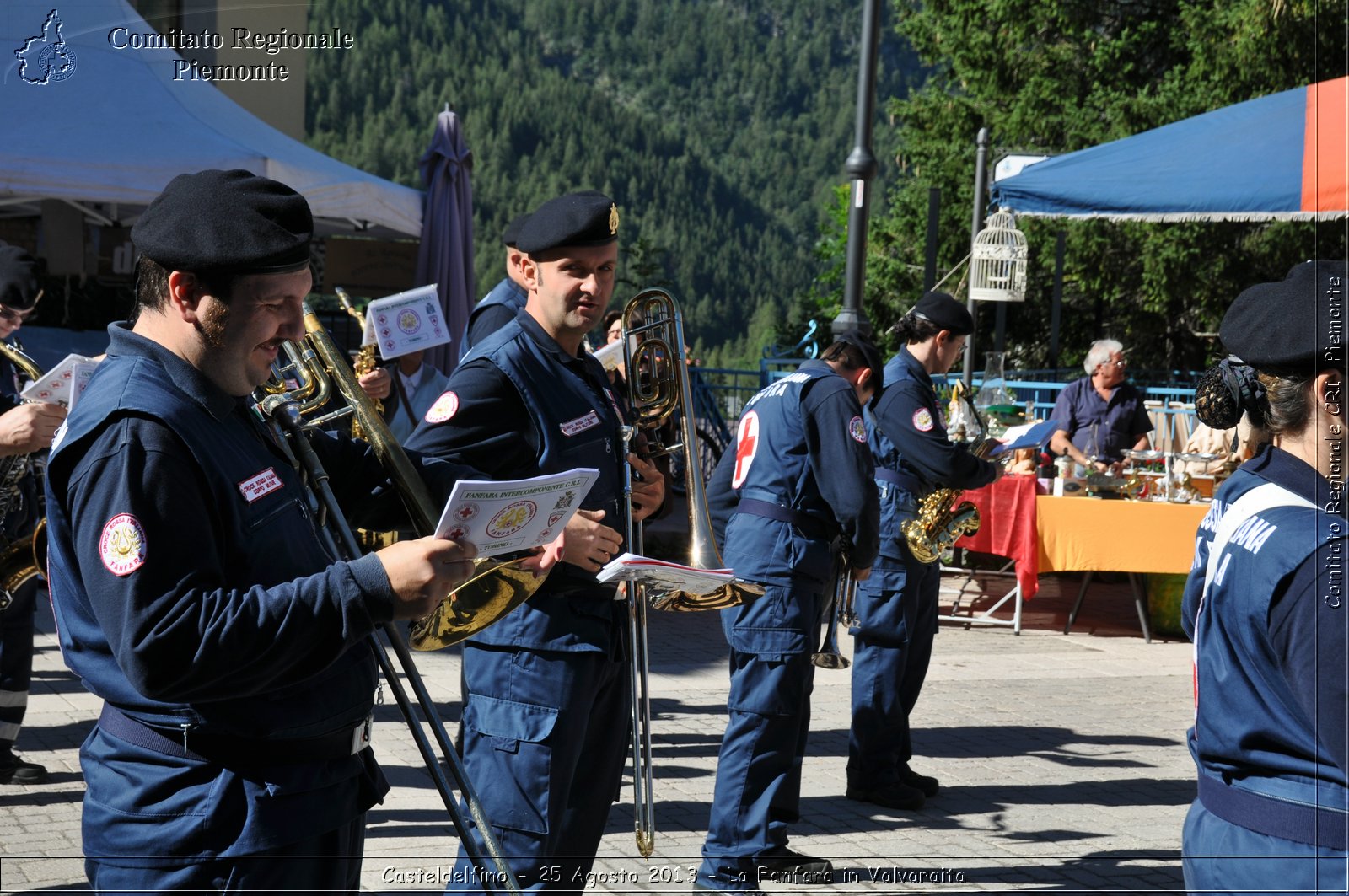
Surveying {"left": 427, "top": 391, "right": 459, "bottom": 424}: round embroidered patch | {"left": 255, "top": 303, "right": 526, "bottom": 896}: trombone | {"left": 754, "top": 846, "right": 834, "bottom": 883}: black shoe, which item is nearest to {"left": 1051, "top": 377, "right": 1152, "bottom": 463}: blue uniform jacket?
{"left": 754, "top": 846, "right": 834, "bottom": 883}: black shoe

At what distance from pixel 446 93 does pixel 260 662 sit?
192 ft

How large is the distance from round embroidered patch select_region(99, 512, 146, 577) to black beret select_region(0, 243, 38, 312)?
161 inches

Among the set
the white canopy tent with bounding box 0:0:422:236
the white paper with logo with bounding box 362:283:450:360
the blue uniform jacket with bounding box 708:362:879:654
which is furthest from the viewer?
the white canopy tent with bounding box 0:0:422:236

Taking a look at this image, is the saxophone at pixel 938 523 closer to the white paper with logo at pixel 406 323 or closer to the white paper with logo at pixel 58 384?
the white paper with logo at pixel 406 323

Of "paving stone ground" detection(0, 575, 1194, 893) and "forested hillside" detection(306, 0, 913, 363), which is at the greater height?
"forested hillside" detection(306, 0, 913, 363)

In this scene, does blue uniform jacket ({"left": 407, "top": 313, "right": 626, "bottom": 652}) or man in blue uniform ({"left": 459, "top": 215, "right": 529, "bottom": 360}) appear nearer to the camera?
blue uniform jacket ({"left": 407, "top": 313, "right": 626, "bottom": 652})

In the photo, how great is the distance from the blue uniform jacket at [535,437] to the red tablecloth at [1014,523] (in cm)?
649

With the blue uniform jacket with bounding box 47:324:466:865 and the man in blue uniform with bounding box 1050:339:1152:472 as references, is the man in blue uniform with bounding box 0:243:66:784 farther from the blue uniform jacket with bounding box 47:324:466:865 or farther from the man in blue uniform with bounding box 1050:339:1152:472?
the man in blue uniform with bounding box 1050:339:1152:472

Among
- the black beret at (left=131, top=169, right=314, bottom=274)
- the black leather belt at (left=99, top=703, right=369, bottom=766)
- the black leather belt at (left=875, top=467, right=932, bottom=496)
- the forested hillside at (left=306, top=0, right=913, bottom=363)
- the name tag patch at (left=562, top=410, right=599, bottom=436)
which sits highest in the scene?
the forested hillside at (left=306, top=0, right=913, bottom=363)

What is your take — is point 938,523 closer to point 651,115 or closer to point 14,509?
point 14,509

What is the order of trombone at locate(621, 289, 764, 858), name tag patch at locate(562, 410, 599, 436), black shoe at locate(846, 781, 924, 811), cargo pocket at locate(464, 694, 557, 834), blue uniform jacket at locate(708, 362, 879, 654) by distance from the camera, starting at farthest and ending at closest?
black shoe at locate(846, 781, 924, 811)
blue uniform jacket at locate(708, 362, 879, 654)
trombone at locate(621, 289, 764, 858)
name tag patch at locate(562, 410, 599, 436)
cargo pocket at locate(464, 694, 557, 834)

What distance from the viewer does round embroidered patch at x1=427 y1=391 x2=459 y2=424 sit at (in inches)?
136

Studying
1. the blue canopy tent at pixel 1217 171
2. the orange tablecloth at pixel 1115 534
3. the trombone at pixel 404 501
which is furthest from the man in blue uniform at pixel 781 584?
the orange tablecloth at pixel 1115 534

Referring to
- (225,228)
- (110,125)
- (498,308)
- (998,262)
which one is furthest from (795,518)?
(998,262)
